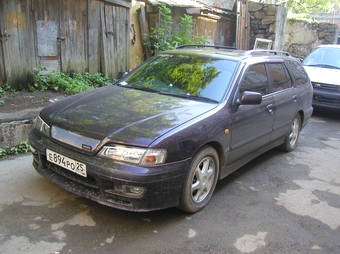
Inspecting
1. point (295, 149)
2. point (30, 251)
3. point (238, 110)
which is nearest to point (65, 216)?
point (30, 251)

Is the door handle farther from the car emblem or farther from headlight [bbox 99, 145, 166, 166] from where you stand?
the car emblem

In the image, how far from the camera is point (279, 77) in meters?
5.02

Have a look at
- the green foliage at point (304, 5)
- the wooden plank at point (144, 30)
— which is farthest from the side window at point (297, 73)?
the green foliage at point (304, 5)

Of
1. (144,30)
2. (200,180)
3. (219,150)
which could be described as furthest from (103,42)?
(200,180)

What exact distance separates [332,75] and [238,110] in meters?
5.63

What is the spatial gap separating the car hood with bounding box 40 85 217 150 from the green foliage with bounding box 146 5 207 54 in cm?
603

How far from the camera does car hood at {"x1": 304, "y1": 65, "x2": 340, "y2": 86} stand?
8227 millimetres

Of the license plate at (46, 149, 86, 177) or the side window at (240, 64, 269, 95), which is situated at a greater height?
the side window at (240, 64, 269, 95)

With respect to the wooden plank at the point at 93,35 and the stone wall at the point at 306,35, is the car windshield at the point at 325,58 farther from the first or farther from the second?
the stone wall at the point at 306,35

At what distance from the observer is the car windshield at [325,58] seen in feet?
29.1

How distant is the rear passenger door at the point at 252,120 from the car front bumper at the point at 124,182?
1010 mm

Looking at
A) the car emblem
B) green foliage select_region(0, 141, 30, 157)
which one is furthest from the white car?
the car emblem

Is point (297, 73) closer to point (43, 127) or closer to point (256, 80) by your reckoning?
point (256, 80)

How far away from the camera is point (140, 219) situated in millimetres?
3320
